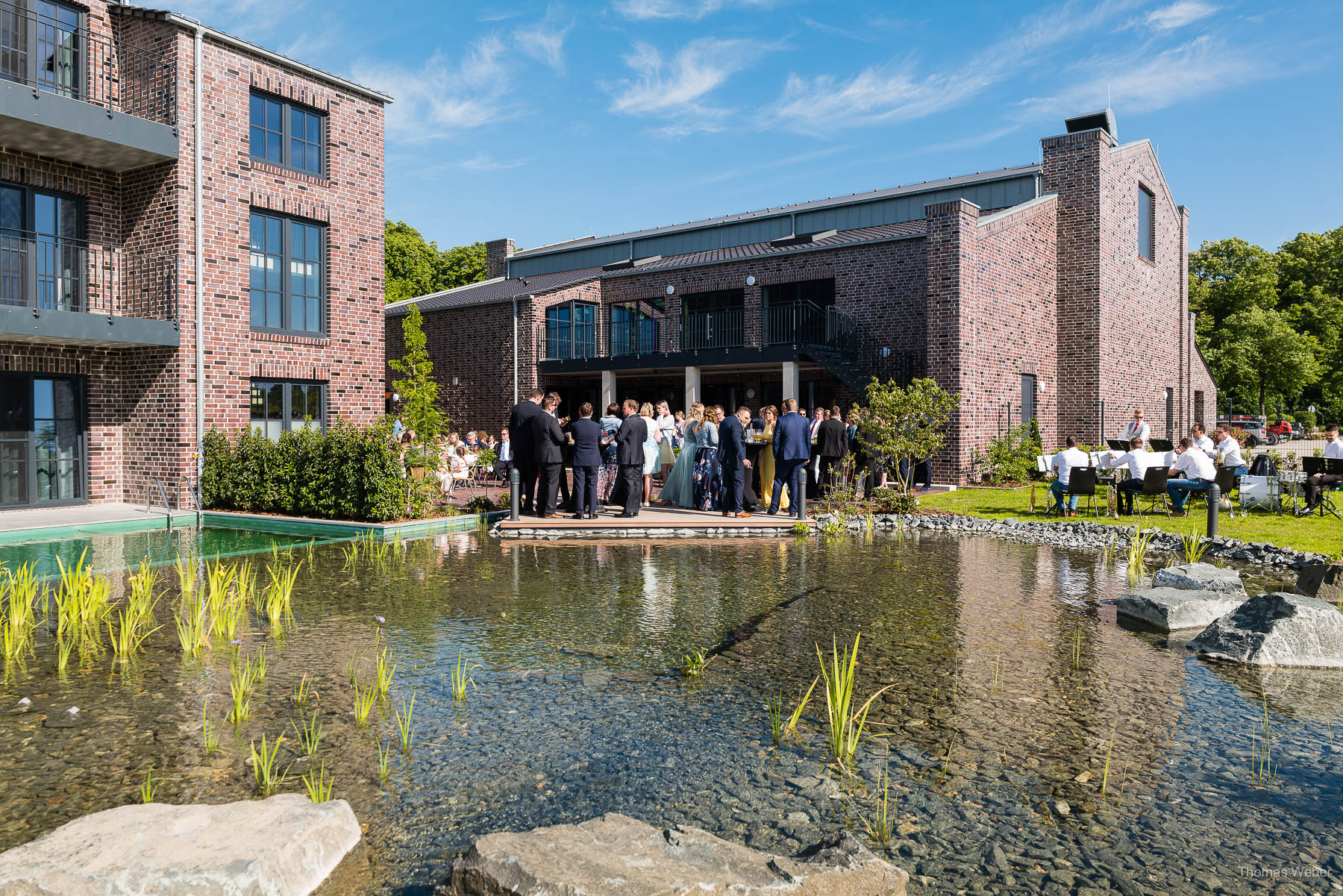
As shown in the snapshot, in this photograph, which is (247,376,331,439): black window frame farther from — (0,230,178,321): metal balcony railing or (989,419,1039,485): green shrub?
(989,419,1039,485): green shrub

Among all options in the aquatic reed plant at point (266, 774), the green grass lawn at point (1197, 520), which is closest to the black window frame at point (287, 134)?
the green grass lawn at point (1197, 520)

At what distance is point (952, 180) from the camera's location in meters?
24.5

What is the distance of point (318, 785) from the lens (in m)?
3.53

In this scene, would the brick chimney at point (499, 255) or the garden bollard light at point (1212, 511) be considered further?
the brick chimney at point (499, 255)

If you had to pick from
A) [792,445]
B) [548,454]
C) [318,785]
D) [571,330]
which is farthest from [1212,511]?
[571,330]

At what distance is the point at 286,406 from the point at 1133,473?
13.6m

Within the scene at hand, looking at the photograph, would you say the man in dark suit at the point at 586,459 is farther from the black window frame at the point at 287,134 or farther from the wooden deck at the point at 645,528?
the black window frame at the point at 287,134

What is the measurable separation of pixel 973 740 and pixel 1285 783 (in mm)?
1257

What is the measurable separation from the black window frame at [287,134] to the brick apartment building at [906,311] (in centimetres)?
887

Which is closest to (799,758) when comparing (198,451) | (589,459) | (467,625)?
(467,625)

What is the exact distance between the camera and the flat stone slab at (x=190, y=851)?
2.60 metres

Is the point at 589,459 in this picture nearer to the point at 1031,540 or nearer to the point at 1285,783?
the point at 1031,540

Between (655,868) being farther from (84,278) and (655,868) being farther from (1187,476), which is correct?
(84,278)

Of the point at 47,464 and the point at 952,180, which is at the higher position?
the point at 952,180
